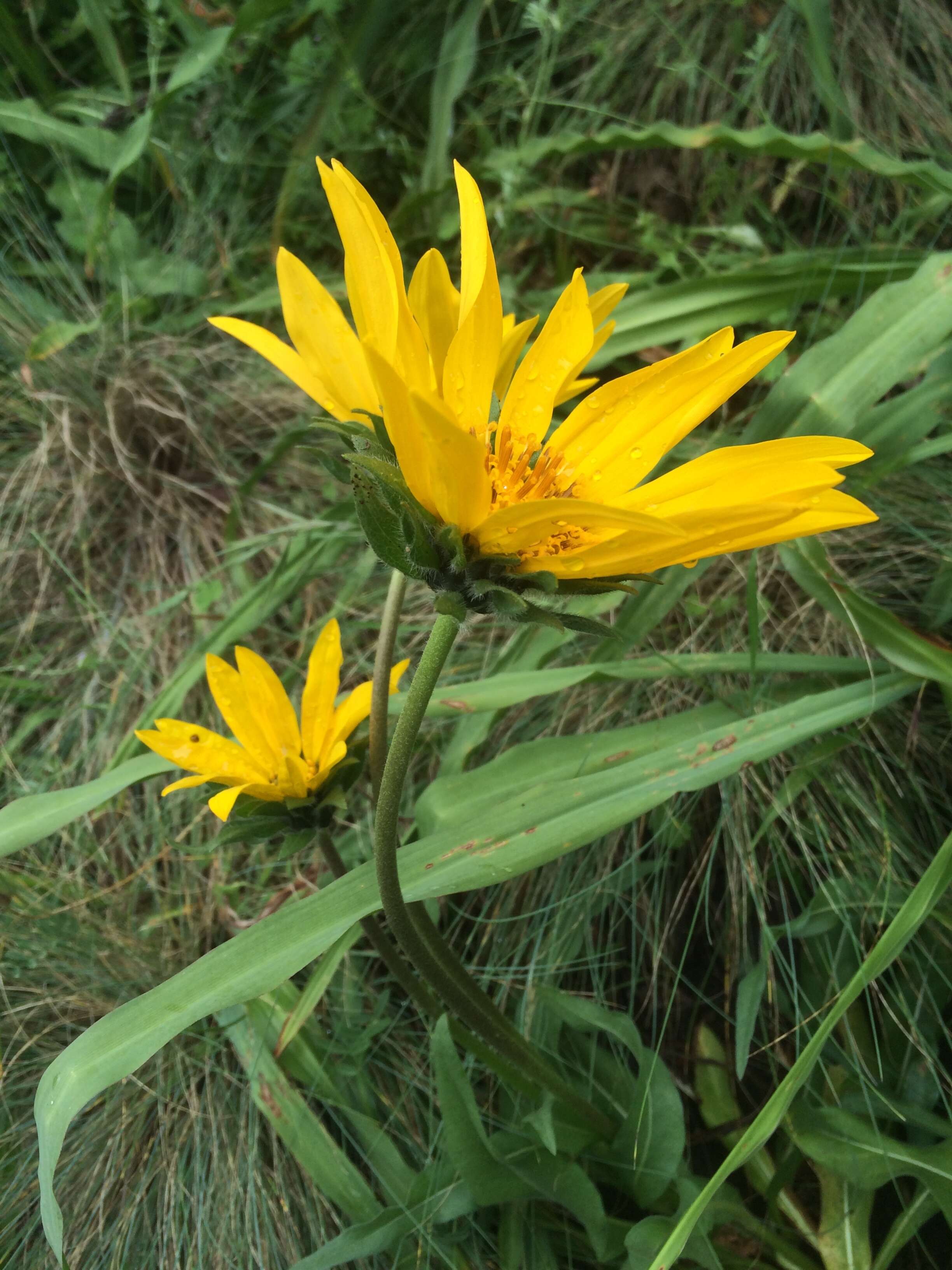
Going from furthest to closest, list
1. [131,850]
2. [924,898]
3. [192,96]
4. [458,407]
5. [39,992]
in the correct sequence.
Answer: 1. [192,96]
2. [131,850]
3. [39,992]
4. [924,898]
5. [458,407]

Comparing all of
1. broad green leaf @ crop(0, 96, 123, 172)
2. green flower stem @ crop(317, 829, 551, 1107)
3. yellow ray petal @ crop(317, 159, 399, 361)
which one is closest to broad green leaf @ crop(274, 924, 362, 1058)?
green flower stem @ crop(317, 829, 551, 1107)

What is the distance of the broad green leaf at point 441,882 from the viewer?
65 cm

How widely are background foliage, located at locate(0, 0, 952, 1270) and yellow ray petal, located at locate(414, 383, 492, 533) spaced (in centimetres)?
38

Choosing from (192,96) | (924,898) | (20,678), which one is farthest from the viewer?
(192,96)

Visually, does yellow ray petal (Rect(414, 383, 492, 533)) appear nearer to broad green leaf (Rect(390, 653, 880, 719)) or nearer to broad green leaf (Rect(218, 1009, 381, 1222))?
broad green leaf (Rect(390, 653, 880, 719))

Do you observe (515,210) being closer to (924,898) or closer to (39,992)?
(924,898)

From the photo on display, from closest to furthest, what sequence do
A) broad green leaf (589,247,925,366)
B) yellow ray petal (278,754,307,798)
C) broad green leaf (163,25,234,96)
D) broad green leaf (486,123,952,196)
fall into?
yellow ray petal (278,754,307,798) → broad green leaf (486,123,952,196) → broad green leaf (589,247,925,366) → broad green leaf (163,25,234,96)

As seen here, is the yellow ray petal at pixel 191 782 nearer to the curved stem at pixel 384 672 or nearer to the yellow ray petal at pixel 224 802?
the yellow ray petal at pixel 224 802

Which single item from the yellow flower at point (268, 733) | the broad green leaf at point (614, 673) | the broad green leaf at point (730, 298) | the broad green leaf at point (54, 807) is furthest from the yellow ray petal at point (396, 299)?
the broad green leaf at point (730, 298)

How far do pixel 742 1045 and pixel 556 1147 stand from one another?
0.20 metres

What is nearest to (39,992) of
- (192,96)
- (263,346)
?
(263,346)

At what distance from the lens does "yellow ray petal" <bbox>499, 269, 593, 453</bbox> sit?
0.66 metres

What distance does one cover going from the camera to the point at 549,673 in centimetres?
106

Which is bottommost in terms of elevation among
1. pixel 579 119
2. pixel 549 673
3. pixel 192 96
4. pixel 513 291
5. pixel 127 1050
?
pixel 549 673
